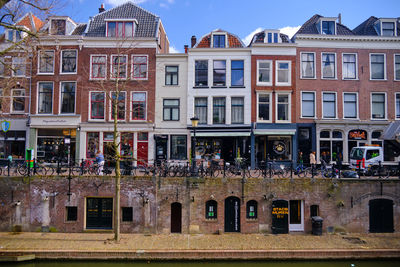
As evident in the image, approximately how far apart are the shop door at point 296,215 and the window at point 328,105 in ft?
36.5

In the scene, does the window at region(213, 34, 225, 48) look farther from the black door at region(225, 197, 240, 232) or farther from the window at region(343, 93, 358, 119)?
the black door at region(225, 197, 240, 232)

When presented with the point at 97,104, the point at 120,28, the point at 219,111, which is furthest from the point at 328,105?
the point at 97,104

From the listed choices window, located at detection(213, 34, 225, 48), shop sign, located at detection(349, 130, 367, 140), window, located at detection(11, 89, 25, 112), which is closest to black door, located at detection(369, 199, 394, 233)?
shop sign, located at detection(349, 130, 367, 140)

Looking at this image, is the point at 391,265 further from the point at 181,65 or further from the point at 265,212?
the point at 181,65

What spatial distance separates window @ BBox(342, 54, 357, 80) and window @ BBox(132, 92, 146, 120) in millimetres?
17527

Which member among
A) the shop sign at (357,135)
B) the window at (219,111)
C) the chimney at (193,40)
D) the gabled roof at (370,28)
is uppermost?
the gabled roof at (370,28)

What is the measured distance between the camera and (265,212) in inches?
653

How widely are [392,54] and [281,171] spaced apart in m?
17.2

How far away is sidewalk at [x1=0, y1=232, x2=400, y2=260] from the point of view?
44.6 ft

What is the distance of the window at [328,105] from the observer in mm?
25406

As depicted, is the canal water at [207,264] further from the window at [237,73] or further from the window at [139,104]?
the window at [237,73]

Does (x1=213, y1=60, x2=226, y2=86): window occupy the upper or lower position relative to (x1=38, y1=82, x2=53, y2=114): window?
upper

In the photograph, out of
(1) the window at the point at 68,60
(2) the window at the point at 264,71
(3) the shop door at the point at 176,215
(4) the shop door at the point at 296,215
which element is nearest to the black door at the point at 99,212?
(3) the shop door at the point at 176,215

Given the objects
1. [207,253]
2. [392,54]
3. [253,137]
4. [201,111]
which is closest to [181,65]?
[201,111]
